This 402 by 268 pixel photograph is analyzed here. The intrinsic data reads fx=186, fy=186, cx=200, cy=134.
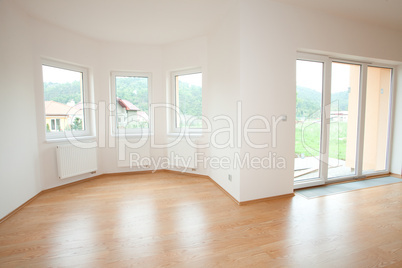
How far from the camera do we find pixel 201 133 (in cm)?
396

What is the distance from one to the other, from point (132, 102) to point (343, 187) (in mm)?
4473

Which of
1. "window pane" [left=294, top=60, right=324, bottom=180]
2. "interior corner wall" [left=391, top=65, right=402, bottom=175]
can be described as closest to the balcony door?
"window pane" [left=294, top=60, right=324, bottom=180]

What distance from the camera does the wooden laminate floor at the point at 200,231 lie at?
1646 millimetres

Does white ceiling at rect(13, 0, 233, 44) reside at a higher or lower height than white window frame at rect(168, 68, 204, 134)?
higher

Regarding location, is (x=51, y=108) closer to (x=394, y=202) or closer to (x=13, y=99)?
(x=13, y=99)

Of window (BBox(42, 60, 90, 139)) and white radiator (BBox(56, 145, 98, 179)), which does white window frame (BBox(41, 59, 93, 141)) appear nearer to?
window (BBox(42, 60, 90, 139))

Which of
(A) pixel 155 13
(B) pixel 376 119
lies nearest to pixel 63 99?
(A) pixel 155 13

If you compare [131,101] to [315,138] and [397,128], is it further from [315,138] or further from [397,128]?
[397,128]

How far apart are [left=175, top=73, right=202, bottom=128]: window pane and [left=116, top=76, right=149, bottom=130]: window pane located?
29.6 inches

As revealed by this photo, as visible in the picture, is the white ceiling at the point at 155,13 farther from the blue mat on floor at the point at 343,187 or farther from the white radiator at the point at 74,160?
the blue mat on floor at the point at 343,187

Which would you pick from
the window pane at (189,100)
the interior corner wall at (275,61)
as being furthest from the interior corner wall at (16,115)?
the interior corner wall at (275,61)

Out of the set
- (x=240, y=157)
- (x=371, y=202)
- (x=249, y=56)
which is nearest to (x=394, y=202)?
(x=371, y=202)

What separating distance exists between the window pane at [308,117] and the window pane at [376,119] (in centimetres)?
141

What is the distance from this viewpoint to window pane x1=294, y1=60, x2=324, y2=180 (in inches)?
121
